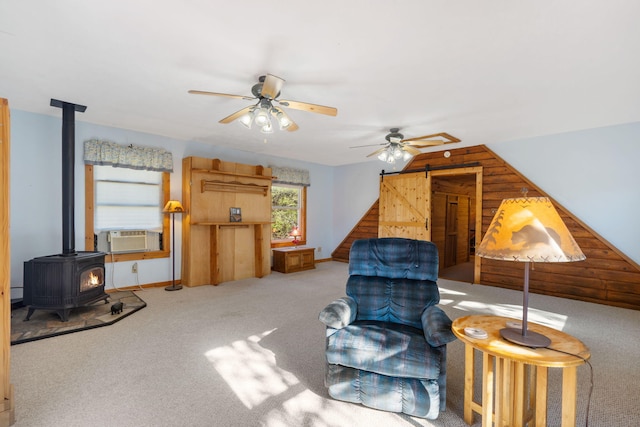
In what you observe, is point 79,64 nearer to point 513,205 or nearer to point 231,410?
point 231,410

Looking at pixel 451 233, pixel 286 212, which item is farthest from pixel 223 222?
pixel 451 233

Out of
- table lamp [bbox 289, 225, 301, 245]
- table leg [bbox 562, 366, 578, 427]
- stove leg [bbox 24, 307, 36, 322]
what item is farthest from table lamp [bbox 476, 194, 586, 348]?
table lamp [bbox 289, 225, 301, 245]

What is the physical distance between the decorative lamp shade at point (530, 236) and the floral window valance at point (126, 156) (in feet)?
15.6

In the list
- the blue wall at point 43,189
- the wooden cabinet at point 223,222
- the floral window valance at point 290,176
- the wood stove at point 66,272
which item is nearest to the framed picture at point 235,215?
the wooden cabinet at point 223,222

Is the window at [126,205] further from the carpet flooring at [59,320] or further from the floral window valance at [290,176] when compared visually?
the floral window valance at [290,176]

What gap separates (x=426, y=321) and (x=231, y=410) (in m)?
1.35

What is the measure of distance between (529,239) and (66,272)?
4157 mm

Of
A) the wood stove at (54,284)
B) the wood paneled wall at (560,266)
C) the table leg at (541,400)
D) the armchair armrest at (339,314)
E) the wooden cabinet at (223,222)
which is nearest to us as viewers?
the table leg at (541,400)

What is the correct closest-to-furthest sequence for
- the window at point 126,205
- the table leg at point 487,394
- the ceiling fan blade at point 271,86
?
the table leg at point 487,394 → the ceiling fan blade at point 271,86 → the window at point 126,205

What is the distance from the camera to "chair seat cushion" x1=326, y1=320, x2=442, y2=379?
172 cm

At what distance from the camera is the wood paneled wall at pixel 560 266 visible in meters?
4.09

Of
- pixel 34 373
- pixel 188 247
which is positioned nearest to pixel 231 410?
pixel 34 373

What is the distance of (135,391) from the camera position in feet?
6.61

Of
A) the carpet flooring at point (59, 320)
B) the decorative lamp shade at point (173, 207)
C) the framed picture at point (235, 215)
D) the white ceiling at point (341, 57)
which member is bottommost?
the carpet flooring at point (59, 320)
